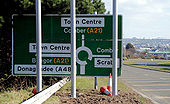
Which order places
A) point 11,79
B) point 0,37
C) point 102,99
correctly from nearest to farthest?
1. point 102,99
2. point 0,37
3. point 11,79

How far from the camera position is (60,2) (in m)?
7.94

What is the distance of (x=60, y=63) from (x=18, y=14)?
92.6 inches

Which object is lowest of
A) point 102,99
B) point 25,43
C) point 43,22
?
point 102,99

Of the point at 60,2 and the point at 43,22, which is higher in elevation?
the point at 60,2

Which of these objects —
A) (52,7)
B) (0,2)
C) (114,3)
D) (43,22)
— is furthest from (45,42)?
(114,3)

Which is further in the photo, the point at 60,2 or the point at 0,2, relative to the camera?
the point at 60,2

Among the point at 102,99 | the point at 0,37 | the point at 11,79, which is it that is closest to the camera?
the point at 102,99

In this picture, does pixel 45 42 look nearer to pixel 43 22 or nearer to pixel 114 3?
pixel 43 22

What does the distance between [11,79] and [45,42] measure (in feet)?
7.48

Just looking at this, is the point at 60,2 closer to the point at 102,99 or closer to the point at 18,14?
the point at 18,14

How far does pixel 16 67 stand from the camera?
26.4ft

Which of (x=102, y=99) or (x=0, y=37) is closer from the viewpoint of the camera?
(x=102, y=99)

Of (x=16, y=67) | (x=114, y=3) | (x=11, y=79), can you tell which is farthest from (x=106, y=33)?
(x=11, y=79)

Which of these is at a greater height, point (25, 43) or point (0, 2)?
point (0, 2)
